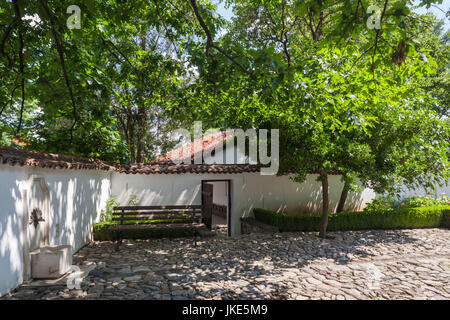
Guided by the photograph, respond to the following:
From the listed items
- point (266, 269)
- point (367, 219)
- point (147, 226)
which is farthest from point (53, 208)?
point (367, 219)

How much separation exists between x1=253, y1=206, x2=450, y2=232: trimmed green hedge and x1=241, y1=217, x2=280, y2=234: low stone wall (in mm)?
252

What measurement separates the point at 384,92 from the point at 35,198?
9.15 metres

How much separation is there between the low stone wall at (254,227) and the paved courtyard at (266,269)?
56cm

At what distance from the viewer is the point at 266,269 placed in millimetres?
6824

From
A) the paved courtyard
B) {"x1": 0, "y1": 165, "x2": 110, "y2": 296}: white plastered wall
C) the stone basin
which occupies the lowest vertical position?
the paved courtyard

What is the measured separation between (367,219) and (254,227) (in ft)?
15.2

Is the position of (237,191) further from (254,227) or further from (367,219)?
(367,219)

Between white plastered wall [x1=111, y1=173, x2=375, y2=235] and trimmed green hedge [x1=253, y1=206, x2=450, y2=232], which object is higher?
white plastered wall [x1=111, y1=173, x2=375, y2=235]

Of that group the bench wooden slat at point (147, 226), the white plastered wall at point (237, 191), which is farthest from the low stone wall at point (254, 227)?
the bench wooden slat at point (147, 226)

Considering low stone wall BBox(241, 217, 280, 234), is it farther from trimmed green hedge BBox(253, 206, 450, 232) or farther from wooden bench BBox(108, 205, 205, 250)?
wooden bench BBox(108, 205, 205, 250)

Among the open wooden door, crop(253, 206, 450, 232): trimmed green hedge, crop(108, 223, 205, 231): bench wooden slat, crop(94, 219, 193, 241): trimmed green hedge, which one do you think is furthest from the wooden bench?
crop(253, 206, 450, 232): trimmed green hedge

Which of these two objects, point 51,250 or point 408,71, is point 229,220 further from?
point 408,71

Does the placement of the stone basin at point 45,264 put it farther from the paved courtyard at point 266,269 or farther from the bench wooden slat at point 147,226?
the bench wooden slat at point 147,226

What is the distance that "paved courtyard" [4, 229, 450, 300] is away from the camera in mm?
5340
